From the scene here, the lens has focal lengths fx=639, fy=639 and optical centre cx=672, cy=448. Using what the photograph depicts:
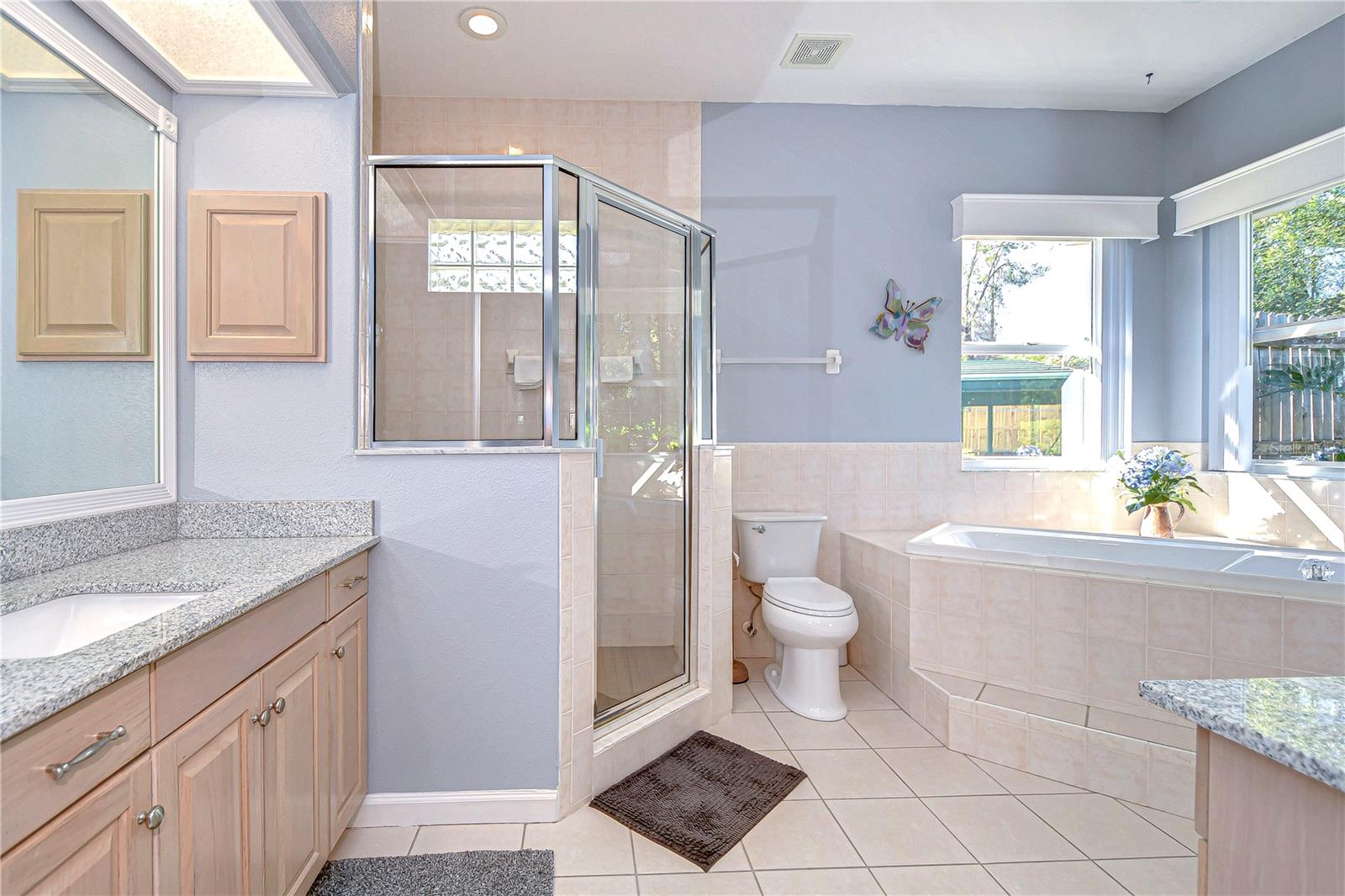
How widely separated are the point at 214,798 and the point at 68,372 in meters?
1.07

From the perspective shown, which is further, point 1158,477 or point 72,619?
point 1158,477

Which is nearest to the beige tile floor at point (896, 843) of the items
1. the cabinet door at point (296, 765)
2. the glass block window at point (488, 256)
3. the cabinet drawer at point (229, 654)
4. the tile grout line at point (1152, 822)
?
the tile grout line at point (1152, 822)

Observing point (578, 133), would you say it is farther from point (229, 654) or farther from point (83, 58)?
point (229, 654)

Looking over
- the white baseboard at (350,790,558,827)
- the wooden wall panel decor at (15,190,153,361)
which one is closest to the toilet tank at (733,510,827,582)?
the white baseboard at (350,790,558,827)

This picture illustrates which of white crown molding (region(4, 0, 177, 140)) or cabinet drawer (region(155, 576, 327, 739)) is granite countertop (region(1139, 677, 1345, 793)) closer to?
cabinet drawer (region(155, 576, 327, 739))

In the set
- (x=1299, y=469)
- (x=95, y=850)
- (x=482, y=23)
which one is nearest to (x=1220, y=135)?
(x=1299, y=469)

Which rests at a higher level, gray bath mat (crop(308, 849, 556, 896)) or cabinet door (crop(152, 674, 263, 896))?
cabinet door (crop(152, 674, 263, 896))

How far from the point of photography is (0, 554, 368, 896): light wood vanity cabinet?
2.51ft

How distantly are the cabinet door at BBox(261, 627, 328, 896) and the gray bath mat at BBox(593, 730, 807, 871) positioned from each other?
0.81 meters

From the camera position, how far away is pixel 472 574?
6.17 feet

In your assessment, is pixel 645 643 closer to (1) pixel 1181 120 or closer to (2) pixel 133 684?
(2) pixel 133 684

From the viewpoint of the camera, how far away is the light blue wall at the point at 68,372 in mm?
1335

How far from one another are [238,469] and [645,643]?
143 cm

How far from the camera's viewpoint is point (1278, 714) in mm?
730
